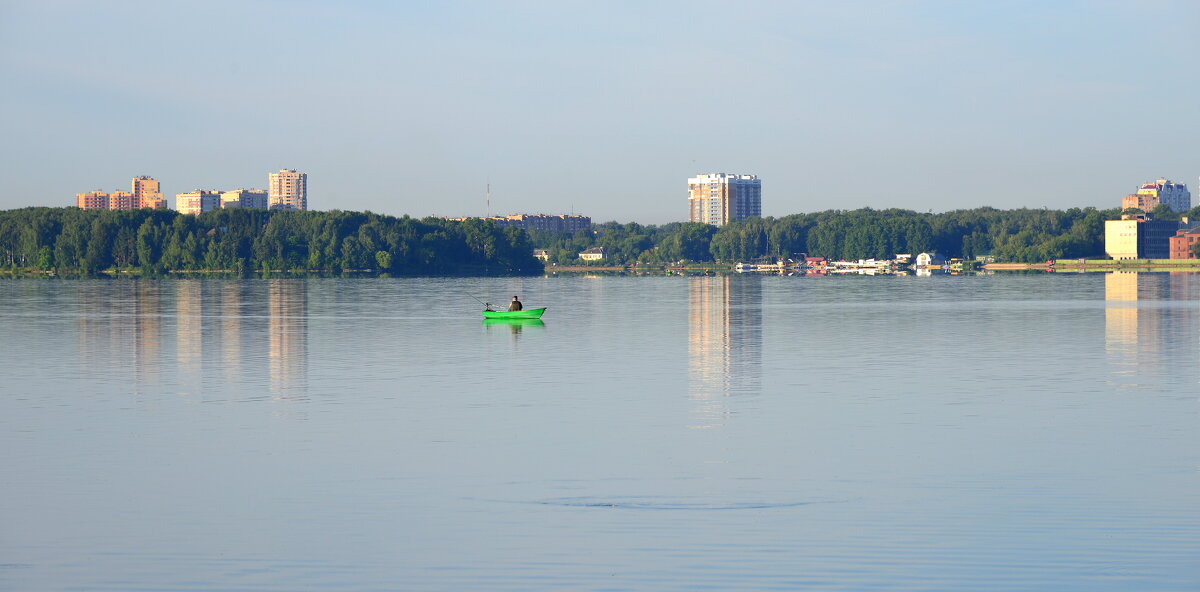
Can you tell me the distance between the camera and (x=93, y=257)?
649 ft

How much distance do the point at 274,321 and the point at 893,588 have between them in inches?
A: 2163

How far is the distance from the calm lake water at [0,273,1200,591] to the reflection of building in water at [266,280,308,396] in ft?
1.03

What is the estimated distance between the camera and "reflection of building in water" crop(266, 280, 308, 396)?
115ft

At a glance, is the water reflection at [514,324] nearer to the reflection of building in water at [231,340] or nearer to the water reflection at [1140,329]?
the reflection of building in water at [231,340]

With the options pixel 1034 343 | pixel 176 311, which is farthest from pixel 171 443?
pixel 176 311

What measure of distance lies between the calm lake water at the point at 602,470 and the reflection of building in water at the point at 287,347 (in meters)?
0.31

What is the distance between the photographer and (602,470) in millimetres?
20953

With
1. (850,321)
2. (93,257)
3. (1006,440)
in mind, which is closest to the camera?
(1006,440)

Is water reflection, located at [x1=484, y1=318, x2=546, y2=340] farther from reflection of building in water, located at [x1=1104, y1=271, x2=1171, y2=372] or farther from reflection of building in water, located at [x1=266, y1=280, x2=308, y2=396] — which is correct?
reflection of building in water, located at [x1=1104, y1=271, x2=1171, y2=372]

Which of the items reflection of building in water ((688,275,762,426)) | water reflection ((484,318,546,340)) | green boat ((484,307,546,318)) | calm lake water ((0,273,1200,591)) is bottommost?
calm lake water ((0,273,1200,591))

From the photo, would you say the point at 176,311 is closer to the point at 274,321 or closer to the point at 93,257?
the point at 274,321

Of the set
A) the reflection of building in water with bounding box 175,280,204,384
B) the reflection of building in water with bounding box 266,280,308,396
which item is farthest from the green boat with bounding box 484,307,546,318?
the reflection of building in water with bounding box 175,280,204,384

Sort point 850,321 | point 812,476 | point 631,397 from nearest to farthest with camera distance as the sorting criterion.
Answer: point 812,476, point 631,397, point 850,321

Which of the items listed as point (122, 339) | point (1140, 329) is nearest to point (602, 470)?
point (122, 339)
